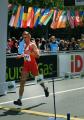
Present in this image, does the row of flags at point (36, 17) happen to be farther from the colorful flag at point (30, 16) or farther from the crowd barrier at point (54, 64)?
the crowd barrier at point (54, 64)

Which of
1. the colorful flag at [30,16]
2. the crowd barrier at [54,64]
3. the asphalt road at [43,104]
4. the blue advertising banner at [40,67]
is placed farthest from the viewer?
the colorful flag at [30,16]

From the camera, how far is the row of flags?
86.6 feet

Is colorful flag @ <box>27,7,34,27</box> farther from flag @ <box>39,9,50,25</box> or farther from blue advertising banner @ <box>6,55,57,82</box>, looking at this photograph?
blue advertising banner @ <box>6,55,57,82</box>

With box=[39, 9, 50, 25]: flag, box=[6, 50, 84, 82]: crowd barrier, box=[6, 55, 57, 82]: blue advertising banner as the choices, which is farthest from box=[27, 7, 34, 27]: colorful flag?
box=[6, 55, 57, 82]: blue advertising banner

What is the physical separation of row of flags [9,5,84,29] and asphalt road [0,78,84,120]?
11.7 metres

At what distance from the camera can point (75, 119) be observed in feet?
30.2

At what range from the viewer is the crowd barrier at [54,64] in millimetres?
15070

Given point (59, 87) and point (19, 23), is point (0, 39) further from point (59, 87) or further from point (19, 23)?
point (19, 23)

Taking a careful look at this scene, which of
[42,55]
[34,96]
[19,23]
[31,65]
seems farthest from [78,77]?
[19,23]

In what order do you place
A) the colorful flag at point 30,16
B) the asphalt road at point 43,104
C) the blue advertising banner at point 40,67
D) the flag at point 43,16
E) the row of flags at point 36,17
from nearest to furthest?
1. the asphalt road at point 43,104
2. the blue advertising banner at point 40,67
3. the row of flags at point 36,17
4. the colorful flag at point 30,16
5. the flag at point 43,16

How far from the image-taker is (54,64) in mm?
17359

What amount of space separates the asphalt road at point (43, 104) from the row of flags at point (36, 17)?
11680 millimetres

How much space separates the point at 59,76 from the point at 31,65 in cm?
612

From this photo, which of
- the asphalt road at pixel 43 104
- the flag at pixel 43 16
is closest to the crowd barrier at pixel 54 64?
the asphalt road at pixel 43 104
